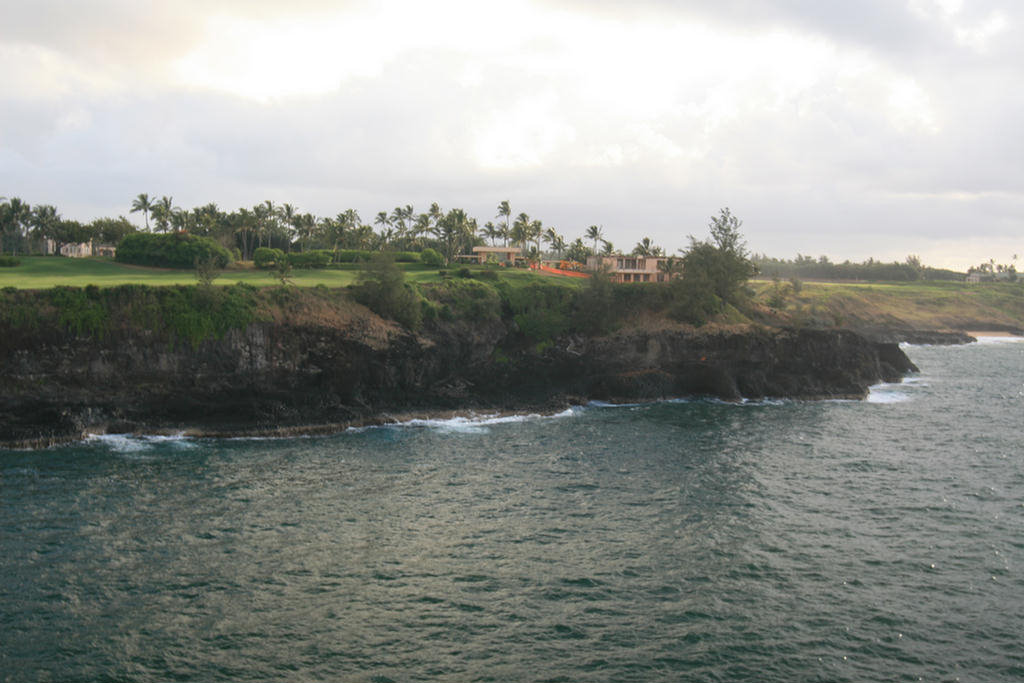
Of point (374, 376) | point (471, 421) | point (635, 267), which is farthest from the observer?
point (635, 267)

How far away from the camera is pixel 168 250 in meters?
77.4

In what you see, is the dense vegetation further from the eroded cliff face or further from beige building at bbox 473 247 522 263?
beige building at bbox 473 247 522 263

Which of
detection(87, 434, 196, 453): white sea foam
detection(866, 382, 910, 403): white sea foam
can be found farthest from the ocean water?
detection(866, 382, 910, 403): white sea foam

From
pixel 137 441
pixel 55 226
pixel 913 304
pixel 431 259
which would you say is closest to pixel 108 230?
pixel 55 226

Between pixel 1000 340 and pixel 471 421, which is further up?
pixel 1000 340

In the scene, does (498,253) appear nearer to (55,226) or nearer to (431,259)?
(431,259)

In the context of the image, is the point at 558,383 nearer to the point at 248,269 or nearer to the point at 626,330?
the point at 626,330

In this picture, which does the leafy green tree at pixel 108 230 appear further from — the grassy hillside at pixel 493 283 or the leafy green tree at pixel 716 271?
the leafy green tree at pixel 716 271

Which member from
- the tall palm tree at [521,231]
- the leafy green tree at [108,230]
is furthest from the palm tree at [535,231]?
the leafy green tree at [108,230]

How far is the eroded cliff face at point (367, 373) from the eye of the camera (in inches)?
1908

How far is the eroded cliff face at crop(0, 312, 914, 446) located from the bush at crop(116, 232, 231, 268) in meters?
27.9

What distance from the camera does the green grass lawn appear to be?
60.1 m

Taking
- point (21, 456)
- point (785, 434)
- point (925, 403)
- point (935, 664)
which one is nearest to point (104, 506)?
point (21, 456)

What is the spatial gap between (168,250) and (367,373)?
35759mm
